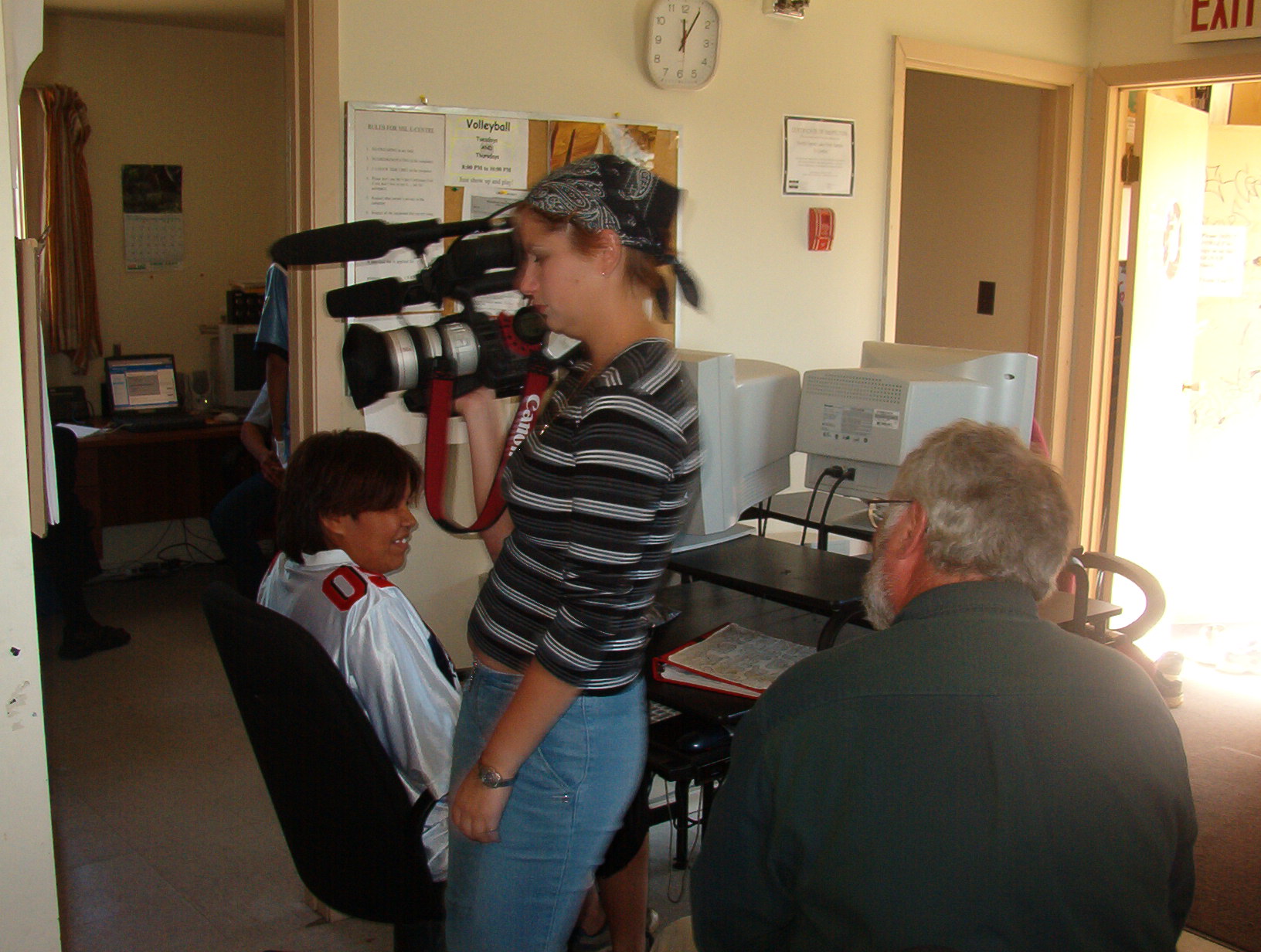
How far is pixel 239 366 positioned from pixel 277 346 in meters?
2.09

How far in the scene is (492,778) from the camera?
3.82 ft

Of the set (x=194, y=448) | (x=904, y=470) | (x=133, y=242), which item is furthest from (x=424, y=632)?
(x=133, y=242)

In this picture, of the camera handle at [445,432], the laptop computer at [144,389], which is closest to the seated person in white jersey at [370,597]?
the camera handle at [445,432]

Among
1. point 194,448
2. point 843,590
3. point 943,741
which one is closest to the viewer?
point 943,741

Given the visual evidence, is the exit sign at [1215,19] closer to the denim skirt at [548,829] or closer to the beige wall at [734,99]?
the beige wall at [734,99]

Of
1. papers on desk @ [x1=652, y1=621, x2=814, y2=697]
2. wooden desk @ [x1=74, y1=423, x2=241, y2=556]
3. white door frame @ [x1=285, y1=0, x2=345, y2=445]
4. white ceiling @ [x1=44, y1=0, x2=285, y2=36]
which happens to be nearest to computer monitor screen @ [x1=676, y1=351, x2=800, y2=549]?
papers on desk @ [x1=652, y1=621, x2=814, y2=697]

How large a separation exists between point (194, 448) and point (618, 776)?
4.16 m

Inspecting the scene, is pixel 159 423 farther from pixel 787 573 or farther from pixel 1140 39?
pixel 1140 39

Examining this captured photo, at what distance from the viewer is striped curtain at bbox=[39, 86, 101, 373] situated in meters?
4.85

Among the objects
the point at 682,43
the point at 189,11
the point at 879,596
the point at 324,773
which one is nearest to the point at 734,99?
the point at 682,43

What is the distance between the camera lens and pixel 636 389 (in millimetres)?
1117

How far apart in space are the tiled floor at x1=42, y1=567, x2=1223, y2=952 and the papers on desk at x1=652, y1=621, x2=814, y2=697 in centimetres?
84

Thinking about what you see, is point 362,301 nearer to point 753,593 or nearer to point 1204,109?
point 753,593

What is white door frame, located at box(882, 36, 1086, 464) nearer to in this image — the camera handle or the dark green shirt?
the camera handle
